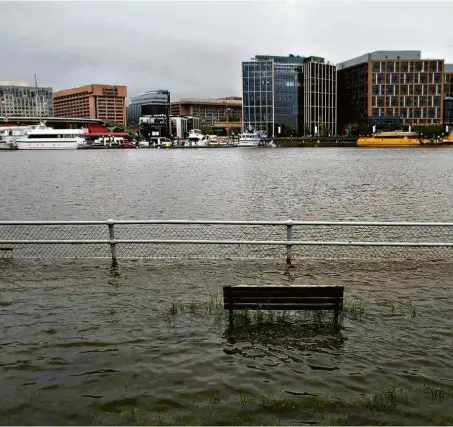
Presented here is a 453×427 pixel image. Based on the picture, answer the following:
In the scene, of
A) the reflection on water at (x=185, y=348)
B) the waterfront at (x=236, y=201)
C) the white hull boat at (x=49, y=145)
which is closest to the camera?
the reflection on water at (x=185, y=348)

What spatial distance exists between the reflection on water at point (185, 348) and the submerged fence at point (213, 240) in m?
1.64

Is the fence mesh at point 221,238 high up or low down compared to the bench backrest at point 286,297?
down

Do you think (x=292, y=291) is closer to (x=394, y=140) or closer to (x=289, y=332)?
(x=289, y=332)

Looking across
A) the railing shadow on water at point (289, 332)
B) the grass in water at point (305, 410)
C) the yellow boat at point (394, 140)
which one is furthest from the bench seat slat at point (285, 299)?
the yellow boat at point (394, 140)

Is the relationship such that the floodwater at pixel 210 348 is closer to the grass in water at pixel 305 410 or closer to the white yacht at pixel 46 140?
the grass in water at pixel 305 410

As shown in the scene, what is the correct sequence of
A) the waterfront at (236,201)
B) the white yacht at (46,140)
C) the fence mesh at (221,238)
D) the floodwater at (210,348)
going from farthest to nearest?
the white yacht at (46,140), the waterfront at (236,201), the fence mesh at (221,238), the floodwater at (210,348)

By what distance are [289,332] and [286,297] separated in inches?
27.6

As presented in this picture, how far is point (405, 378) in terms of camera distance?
23.8ft

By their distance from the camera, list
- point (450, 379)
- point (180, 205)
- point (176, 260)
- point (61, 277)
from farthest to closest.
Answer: point (180, 205)
point (176, 260)
point (61, 277)
point (450, 379)

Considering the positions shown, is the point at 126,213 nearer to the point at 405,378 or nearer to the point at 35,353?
the point at 35,353

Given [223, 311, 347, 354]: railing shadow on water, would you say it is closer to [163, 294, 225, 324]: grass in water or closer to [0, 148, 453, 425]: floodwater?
[0, 148, 453, 425]: floodwater

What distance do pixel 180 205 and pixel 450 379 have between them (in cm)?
2566

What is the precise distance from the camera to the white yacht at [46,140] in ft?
587

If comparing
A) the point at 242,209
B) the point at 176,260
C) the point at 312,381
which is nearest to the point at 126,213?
the point at 242,209
